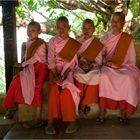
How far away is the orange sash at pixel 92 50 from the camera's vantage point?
4.89 meters

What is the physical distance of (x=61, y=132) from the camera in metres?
4.52

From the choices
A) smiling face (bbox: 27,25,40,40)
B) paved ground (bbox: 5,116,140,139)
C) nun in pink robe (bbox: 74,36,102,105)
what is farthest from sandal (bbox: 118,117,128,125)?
smiling face (bbox: 27,25,40,40)

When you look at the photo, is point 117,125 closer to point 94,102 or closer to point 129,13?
point 94,102

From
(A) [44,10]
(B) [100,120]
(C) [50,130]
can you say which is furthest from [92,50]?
(A) [44,10]

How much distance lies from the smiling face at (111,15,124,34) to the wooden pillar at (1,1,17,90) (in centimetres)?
132

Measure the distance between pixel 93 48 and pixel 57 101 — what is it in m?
0.87

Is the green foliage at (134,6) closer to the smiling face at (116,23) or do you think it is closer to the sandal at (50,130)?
the smiling face at (116,23)

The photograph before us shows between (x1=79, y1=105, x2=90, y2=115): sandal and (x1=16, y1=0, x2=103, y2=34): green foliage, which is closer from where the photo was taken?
(x1=79, y1=105, x2=90, y2=115): sandal

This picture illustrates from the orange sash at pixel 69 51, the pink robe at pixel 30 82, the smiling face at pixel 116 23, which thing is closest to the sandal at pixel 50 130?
the pink robe at pixel 30 82

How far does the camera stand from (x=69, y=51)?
4797 millimetres

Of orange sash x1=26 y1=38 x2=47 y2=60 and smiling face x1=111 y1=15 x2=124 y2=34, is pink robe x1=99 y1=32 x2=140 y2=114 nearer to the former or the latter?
smiling face x1=111 y1=15 x2=124 y2=34

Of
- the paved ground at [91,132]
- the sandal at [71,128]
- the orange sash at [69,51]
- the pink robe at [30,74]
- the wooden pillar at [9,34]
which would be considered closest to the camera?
the paved ground at [91,132]

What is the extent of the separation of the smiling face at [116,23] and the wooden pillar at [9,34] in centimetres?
132

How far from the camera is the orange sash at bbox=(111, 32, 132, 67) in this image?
4844mm
